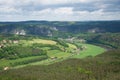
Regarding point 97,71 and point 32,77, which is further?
point 97,71

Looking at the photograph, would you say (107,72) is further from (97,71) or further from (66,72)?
(66,72)

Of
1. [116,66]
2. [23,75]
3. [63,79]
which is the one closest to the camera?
[63,79]

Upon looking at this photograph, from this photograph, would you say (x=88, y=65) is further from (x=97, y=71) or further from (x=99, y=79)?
(x=99, y=79)

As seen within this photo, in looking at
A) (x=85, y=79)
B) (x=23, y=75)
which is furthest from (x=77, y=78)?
(x=23, y=75)

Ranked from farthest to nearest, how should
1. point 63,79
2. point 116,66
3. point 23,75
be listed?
1. point 116,66
2. point 23,75
3. point 63,79

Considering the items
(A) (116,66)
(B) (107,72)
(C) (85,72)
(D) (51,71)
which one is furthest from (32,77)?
(A) (116,66)

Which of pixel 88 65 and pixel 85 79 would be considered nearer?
pixel 85 79

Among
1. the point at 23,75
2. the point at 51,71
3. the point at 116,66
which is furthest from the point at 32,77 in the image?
the point at 116,66

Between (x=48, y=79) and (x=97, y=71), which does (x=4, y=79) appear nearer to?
(x=48, y=79)
